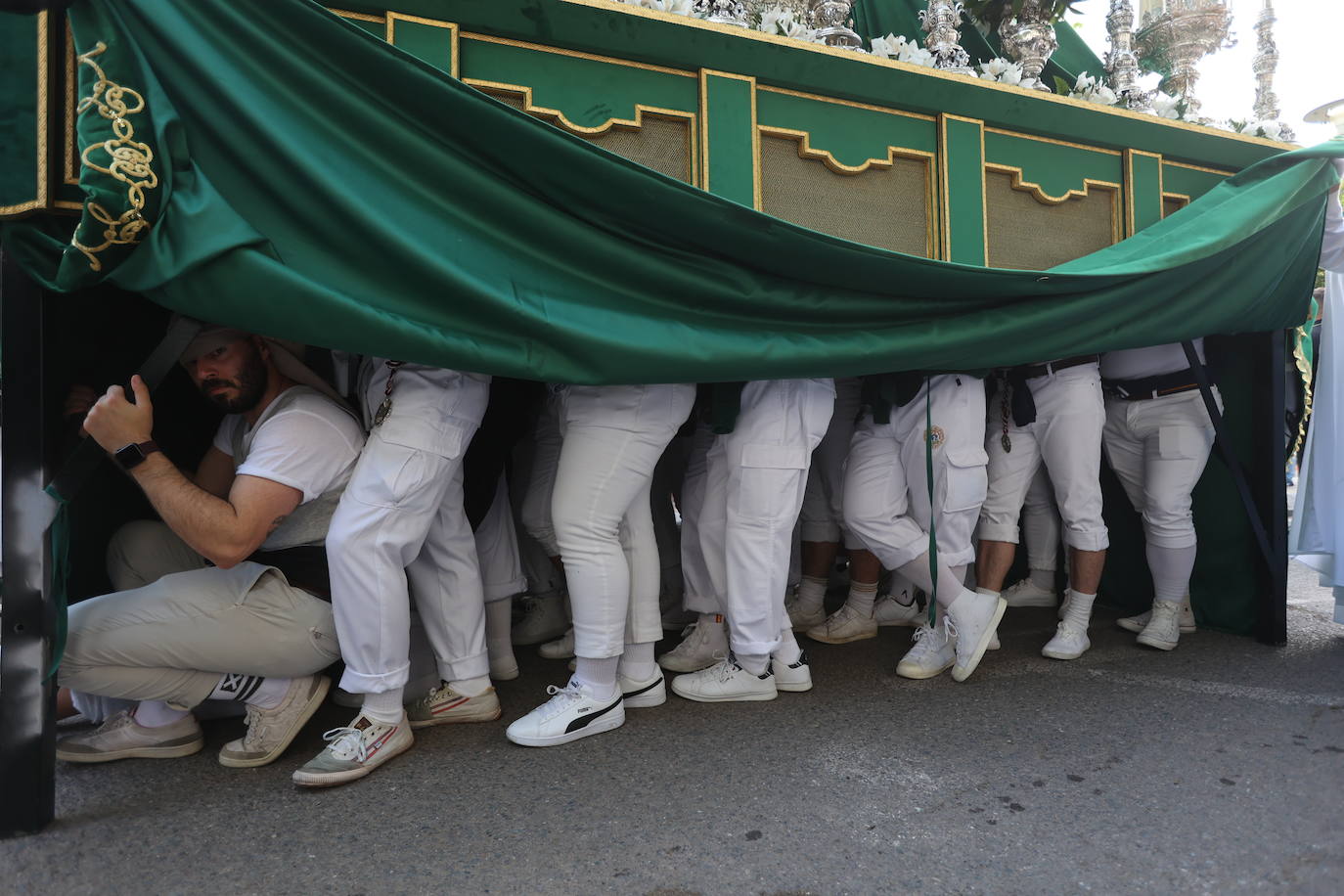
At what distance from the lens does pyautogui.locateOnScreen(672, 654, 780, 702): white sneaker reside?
7.66 ft

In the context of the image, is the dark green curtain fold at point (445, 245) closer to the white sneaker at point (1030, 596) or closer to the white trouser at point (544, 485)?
the white trouser at point (544, 485)

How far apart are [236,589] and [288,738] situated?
1.25 feet

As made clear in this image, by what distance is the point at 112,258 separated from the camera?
5.12 ft

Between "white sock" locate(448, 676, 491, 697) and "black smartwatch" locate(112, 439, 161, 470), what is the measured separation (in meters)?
0.92

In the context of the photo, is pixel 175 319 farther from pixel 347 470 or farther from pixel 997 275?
pixel 997 275

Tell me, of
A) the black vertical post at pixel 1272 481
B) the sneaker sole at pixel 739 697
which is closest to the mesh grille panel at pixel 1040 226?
the black vertical post at pixel 1272 481

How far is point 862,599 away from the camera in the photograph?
9.73ft

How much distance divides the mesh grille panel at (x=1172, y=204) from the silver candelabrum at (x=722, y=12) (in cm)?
164

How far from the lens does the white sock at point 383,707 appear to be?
1.96 metres

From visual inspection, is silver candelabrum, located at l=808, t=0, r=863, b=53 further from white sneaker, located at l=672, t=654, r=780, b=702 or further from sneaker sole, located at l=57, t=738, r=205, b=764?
sneaker sole, located at l=57, t=738, r=205, b=764

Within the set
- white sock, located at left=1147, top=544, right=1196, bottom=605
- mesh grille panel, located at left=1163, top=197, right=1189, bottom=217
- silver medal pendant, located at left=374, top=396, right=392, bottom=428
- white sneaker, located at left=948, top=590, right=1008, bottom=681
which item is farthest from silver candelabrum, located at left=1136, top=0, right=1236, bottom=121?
silver medal pendant, located at left=374, top=396, right=392, bottom=428

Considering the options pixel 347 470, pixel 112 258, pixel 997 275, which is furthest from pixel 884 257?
pixel 112 258

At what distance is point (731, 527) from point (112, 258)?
60.8 inches

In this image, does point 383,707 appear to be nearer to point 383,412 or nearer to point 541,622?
point 383,412
